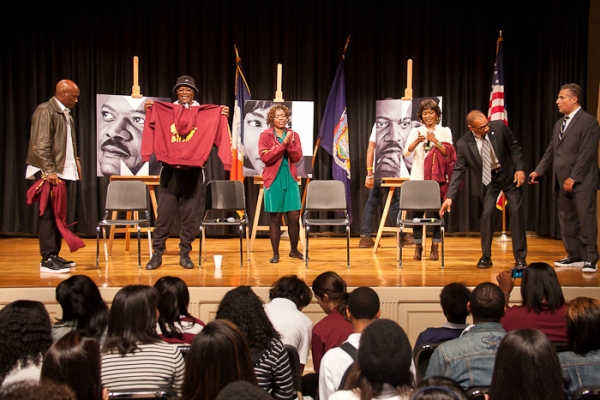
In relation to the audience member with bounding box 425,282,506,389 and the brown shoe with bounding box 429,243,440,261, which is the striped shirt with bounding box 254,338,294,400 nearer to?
the audience member with bounding box 425,282,506,389

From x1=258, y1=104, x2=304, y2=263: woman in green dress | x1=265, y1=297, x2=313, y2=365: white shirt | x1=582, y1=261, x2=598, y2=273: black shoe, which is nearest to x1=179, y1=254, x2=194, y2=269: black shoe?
x1=258, y1=104, x2=304, y2=263: woman in green dress

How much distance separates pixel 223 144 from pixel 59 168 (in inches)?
56.7

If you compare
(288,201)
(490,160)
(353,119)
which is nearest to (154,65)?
(353,119)

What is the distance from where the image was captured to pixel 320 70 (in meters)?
8.43

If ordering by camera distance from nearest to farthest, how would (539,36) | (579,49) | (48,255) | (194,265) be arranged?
(48,255) < (194,265) < (579,49) < (539,36)

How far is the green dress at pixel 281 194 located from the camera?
600 cm

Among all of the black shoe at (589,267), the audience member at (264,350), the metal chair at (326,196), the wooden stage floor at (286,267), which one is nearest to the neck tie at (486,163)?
the wooden stage floor at (286,267)

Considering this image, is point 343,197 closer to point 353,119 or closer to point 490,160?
point 490,160

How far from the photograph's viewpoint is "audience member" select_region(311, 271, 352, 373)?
3.07 metres

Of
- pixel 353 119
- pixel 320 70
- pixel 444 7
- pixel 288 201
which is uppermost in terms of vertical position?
pixel 444 7

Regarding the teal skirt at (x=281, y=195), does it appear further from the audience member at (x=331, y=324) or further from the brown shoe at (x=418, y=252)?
the audience member at (x=331, y=324)

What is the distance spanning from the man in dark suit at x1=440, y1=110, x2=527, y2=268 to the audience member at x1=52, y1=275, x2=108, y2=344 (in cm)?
357

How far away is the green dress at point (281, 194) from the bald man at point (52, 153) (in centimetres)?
174

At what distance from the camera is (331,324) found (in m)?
3.12
